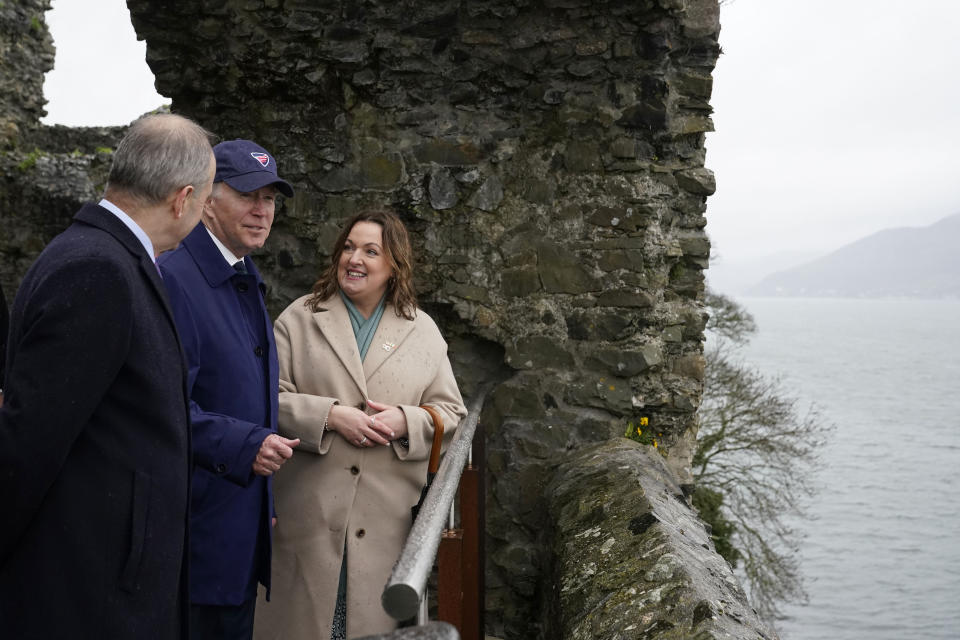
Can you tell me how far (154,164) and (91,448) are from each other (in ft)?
1.93

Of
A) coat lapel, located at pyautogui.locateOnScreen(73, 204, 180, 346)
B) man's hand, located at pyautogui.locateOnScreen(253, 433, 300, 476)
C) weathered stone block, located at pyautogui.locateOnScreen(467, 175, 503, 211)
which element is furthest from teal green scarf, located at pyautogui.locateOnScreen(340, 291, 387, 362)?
weathered stone block, located at pyautogui.locateOnScreen(467, 175, 503, 211)

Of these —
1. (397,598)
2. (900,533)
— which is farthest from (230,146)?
(900,533)

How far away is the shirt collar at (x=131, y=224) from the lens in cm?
177

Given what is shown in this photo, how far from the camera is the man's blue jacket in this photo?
85.4 inches

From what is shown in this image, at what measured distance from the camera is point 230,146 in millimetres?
2514

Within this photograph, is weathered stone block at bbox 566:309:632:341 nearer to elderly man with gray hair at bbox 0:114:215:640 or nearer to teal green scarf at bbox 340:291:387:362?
teal green scarf at bbox 340:291:387:362

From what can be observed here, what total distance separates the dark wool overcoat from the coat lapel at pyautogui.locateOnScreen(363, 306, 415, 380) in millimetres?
990

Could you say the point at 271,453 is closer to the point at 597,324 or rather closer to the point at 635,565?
the point at 635,565

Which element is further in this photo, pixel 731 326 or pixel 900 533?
pixel 900 533

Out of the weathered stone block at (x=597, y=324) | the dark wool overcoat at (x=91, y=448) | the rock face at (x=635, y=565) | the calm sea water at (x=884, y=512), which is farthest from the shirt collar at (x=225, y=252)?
the calm sea water at (x=884, y=512)

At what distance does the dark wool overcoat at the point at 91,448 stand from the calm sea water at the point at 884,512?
18808mm

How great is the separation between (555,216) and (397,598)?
272cm

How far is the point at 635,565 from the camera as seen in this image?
2398 mm

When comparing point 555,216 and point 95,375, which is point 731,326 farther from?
point 95,375
